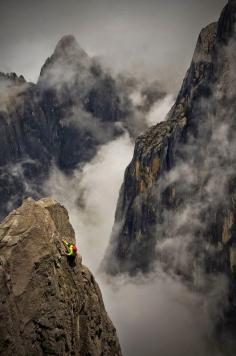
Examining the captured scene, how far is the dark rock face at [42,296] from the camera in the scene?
139 ft

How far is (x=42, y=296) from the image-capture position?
45.0m

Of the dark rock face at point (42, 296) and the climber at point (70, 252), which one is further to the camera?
the climber at point (70, 252)

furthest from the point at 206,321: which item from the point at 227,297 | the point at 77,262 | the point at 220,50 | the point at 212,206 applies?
the point at 77,262

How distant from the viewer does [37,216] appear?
5003cm

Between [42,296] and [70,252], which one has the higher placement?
[70,252]

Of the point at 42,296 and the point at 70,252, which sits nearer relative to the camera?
the point at 42,296

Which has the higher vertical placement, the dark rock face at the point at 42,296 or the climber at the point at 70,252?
the climber at the point at 70,252

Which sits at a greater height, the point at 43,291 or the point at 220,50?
the point at 220,50

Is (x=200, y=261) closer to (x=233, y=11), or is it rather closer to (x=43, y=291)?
(x=233, y=11)

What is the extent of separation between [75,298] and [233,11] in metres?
159

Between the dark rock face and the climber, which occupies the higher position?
the climber

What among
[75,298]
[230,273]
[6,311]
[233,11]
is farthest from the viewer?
[233,11]

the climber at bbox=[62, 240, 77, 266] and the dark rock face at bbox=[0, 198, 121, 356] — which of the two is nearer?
the dark rock face at bbox=[0, 198, 121, 356]

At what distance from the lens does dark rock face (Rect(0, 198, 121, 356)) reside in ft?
139
